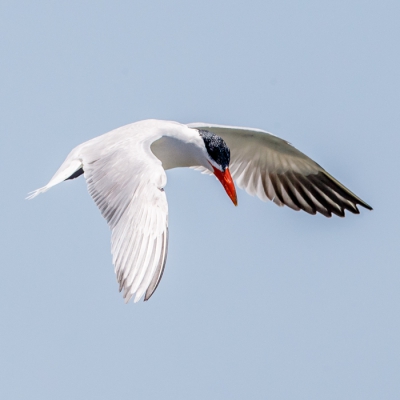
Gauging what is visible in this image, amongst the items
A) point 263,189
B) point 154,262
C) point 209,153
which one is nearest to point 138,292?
point 154,262

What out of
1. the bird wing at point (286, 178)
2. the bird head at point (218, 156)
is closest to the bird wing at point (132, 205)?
the bird head at point (218, 156)

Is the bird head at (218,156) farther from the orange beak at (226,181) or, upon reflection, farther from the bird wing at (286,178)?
the bird wing at (286,178)

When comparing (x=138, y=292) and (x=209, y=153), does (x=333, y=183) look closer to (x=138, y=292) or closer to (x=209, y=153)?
(x=209, y=153)

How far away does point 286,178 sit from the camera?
45.2 ft

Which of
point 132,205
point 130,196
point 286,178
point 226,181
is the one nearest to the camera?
point 132,205

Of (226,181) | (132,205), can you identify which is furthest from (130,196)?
(226,181)

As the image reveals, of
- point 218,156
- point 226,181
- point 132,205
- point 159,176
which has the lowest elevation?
point 226,181

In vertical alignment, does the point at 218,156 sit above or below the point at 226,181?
above

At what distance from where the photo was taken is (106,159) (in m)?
11.0

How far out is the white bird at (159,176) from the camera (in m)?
9.22

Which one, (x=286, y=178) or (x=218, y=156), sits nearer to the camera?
(x=218, y=156)

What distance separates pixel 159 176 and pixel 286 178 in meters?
4.19

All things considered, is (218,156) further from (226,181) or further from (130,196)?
(130,196)

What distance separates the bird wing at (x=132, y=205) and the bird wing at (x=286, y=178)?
272 cm
